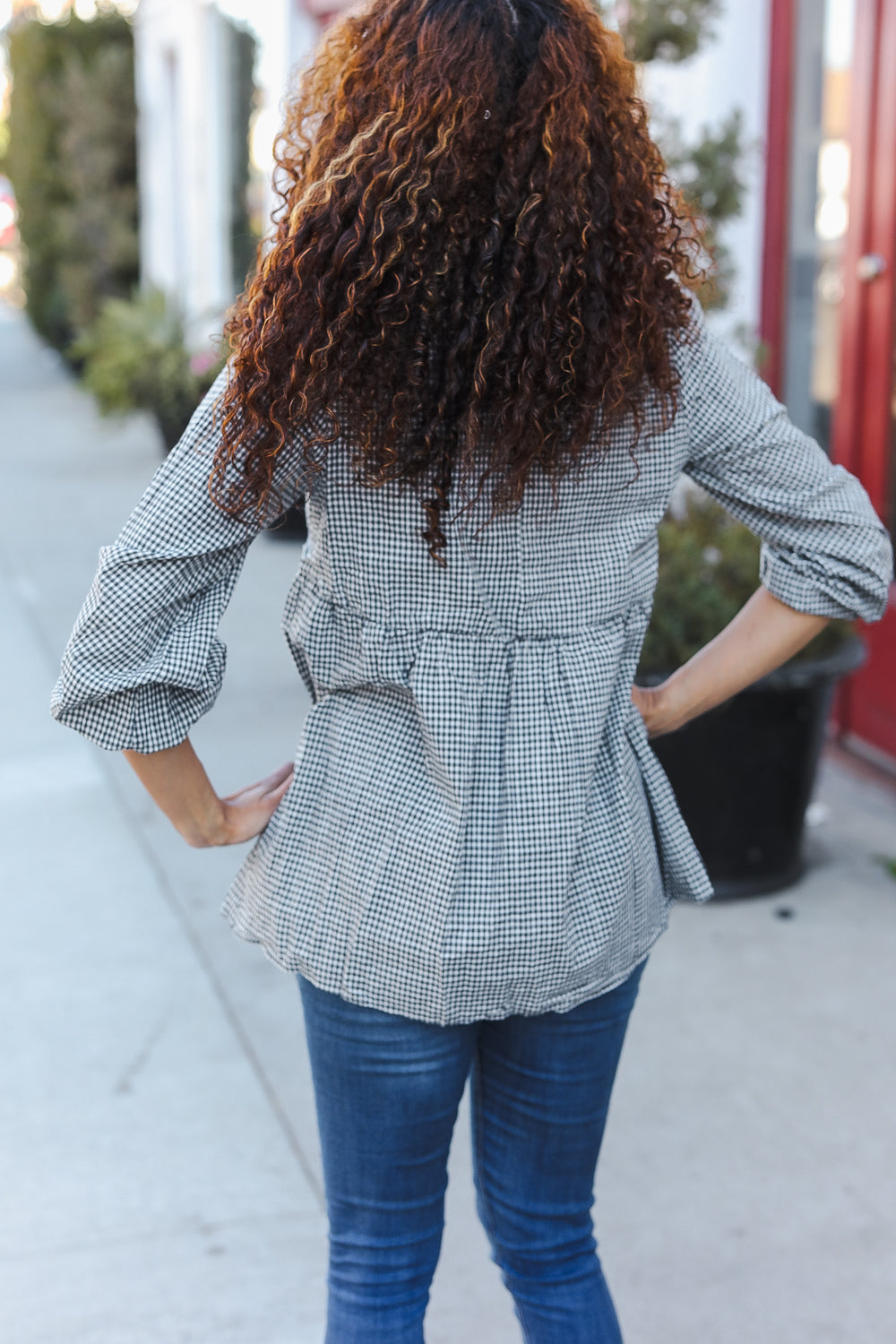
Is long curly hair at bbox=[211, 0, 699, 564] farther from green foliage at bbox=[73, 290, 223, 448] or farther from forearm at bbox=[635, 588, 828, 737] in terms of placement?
green foliage at bbox=[73, 290, 223, 448]

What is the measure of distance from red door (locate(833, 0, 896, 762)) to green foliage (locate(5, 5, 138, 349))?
Result: 10.9m

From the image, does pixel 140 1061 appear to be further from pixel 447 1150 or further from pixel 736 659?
pixel 736 659

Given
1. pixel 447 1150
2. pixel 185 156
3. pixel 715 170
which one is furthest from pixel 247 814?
pixel 185 156

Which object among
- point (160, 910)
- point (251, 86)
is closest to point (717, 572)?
point (160, 910)

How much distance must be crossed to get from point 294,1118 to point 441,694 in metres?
1.73

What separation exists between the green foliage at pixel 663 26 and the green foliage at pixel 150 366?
15.3 ft

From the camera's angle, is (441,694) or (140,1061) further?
(140,1061)

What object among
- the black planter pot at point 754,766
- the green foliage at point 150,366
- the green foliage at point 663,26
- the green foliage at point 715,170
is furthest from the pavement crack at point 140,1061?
the green foliage at point 150,366

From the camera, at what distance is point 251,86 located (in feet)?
35.0

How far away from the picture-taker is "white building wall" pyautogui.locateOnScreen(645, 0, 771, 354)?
4.86 metres

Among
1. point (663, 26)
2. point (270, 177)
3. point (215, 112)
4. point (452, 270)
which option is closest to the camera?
point (452, 270)

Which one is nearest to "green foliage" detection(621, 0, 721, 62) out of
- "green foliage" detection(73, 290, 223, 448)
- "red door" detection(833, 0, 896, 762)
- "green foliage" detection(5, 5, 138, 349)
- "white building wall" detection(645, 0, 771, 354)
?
"red door" detection(833, 0, 896, 762)

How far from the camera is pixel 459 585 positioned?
55.6 inches

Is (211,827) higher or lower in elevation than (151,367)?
higher
